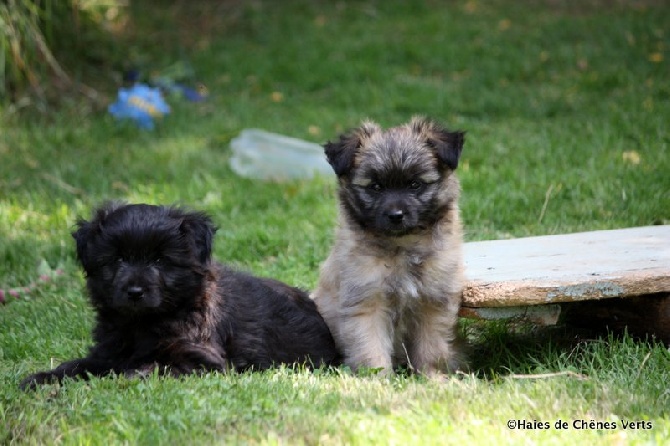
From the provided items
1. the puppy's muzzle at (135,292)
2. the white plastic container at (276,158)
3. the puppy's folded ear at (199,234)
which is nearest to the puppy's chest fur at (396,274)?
the puppy's folded ear at (199,234)

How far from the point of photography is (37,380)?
472 centimetres

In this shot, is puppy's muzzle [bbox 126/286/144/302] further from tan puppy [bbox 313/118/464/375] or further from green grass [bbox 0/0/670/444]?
tan puppy [bbox 313/118/464/375]

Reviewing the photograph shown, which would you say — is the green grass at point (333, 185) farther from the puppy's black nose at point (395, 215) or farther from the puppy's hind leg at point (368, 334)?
the puppy's black nose at point (395, 215)

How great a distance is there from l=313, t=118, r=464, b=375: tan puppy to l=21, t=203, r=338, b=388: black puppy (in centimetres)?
51

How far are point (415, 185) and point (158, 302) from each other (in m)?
1.46

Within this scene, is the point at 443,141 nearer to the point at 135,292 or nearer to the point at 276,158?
the point at 135,292

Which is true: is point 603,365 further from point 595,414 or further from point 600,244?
point 600,244

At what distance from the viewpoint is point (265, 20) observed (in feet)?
47.8

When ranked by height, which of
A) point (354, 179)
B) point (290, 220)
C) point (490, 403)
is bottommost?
point (290, 220)

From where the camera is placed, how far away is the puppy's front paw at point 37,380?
4.66 metres

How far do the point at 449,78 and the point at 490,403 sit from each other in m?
8.25

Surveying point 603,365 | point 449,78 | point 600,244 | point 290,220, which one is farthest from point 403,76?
point 603,365

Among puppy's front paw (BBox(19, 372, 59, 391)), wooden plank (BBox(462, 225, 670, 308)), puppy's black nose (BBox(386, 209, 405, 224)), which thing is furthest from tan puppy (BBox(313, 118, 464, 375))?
puppy's front paw (BBox(19, 372, 59, 391))

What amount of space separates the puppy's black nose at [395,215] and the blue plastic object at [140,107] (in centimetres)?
628
